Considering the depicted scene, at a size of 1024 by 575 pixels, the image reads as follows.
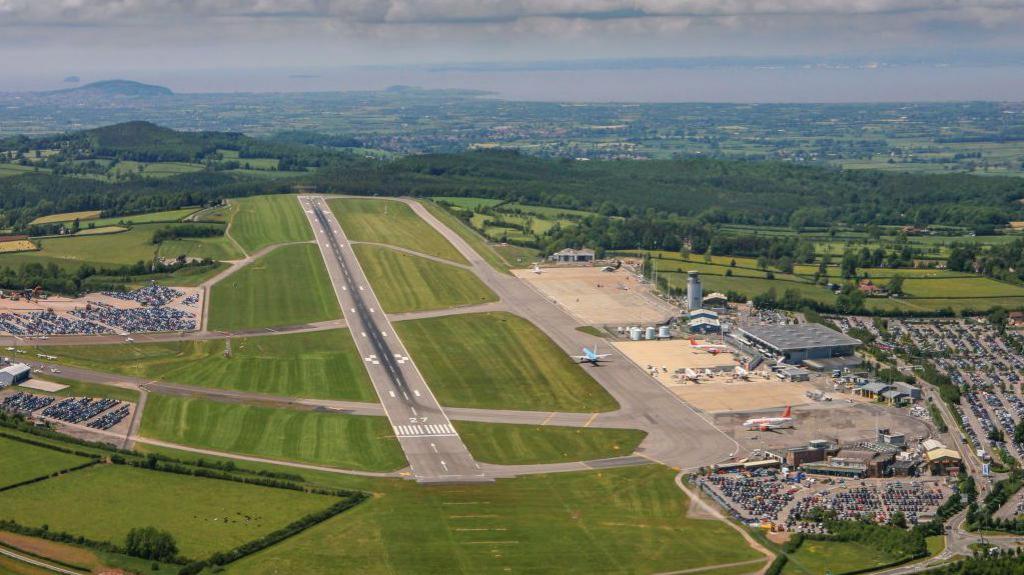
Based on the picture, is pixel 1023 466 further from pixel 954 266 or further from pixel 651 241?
pixel 651 241

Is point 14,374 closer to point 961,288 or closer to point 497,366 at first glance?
point 497,366

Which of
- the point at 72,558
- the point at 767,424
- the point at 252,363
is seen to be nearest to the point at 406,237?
the point at 252,363

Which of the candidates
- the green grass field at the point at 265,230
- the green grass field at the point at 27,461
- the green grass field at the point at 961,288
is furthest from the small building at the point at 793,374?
the green grass field at the point at 265,230

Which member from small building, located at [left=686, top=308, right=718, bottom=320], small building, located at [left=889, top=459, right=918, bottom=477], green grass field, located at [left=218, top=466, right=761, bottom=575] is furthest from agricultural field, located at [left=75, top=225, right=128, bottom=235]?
small building, located at [left=889, top=459, right=918, bottom=477]

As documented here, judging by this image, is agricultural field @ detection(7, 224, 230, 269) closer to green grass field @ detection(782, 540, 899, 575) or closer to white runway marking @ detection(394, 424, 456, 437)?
white runway marking @ detection(394, 424, 456, 437)

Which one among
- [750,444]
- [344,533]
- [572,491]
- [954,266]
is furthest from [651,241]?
[344,533]

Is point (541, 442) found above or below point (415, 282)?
below

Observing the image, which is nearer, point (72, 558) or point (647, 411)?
point (72, 558)
